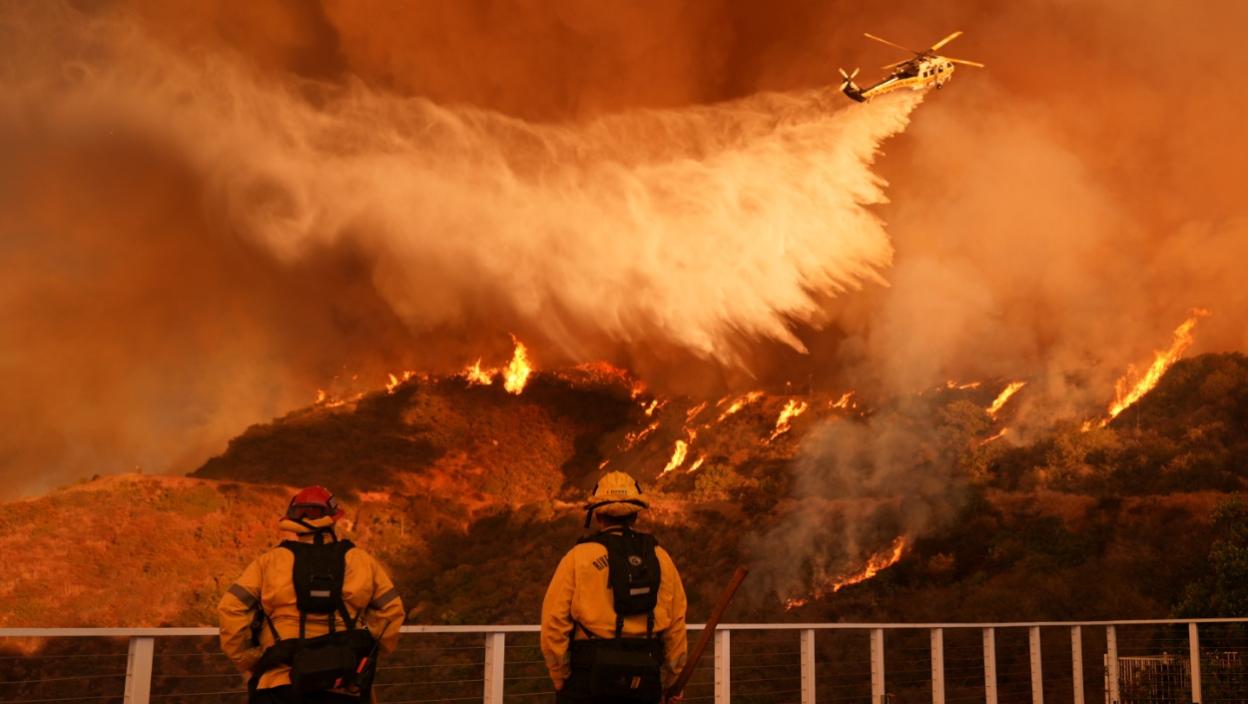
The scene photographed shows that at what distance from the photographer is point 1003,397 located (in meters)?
49.2

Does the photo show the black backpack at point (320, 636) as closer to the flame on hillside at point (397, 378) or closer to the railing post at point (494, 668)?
the railing post at point (494, 668)

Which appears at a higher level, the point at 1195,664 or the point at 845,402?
the point at 845,402

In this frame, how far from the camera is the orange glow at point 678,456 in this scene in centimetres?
6181

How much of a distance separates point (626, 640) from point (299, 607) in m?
1.43

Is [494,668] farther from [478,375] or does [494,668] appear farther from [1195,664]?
[478,375]

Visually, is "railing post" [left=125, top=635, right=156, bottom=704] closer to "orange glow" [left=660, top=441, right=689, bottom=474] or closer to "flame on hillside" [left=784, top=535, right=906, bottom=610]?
"flame on hillside" [left=784, top=535, right=906, bottom=610]

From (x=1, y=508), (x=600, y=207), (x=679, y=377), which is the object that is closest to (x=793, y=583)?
(x=600, y=207)

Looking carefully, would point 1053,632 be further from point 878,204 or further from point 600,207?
point 600,207

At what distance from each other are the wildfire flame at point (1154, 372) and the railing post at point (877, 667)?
131 ft

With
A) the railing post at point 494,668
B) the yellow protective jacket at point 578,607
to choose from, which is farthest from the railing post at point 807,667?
the yellow protective jacket at point 578,607

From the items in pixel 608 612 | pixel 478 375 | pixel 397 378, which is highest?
pixel 478 375

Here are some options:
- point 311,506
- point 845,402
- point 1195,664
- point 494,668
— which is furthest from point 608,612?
point 845,402

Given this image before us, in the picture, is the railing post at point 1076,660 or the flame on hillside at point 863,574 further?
the flame on hillside at point 863,574

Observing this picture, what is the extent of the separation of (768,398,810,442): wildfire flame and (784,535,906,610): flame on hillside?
541 inches
